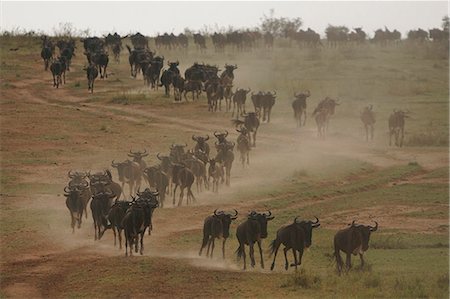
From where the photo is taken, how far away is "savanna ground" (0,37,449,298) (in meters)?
16.5

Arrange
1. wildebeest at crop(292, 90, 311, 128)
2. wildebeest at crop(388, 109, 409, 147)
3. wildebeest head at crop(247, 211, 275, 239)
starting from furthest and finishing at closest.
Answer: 1. wildebeest at crop(292, 90, 311, 128)
2. wildebeest at crop(388, 109, 409, 147)
3. wildebeest head at crop(247, 211, 275, 239)

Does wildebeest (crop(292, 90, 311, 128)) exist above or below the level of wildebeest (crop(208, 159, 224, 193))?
above

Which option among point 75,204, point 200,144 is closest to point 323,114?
point 200,144

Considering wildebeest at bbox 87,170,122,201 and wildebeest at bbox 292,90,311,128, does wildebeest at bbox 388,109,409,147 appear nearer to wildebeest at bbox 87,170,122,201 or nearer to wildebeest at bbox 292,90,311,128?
wildebeest at bbox 292,90,311,128

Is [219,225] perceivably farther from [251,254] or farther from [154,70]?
[154,70]

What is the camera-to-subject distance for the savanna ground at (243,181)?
648 inches

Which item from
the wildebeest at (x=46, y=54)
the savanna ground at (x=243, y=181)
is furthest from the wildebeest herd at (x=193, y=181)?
the wildebeest at (x=46, y=54)

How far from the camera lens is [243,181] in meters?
28.5

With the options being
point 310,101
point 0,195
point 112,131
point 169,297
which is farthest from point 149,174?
point 310,101

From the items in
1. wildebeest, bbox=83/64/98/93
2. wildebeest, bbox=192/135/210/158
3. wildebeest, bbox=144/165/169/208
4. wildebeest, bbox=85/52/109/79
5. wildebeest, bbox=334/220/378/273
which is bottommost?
wildebeest, bbox=334/220/378/273

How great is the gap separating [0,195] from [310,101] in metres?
25.0

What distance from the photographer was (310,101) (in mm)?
46781

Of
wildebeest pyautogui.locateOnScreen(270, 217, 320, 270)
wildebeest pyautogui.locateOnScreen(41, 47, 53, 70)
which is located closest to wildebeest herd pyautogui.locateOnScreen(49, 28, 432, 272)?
wildebeest pyautogui.locateOnScreen(270, 217, 320, 270)

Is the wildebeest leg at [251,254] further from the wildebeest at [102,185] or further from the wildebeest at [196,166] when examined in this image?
the wildebeest at [196,166]
